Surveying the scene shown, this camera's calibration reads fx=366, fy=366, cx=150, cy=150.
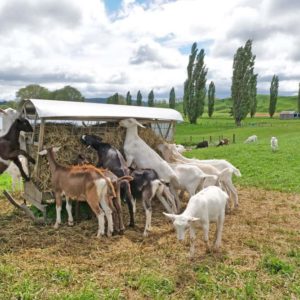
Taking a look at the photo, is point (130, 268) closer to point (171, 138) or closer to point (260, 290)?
point (260, 290)

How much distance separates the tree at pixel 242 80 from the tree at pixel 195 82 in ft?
20.8

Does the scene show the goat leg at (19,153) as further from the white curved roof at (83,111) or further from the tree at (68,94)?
the tree at (68,94)

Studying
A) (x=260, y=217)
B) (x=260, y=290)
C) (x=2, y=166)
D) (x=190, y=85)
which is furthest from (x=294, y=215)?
(x=190, y=85)

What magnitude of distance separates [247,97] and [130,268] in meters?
59.9

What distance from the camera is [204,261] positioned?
646cm

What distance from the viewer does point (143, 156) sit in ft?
33.3

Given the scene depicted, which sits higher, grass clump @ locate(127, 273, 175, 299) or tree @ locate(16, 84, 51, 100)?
tree @ locate(16, 84, 51, 100)

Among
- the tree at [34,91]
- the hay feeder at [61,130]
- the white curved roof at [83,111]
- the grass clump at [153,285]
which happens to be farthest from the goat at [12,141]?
the tree at [34,91]

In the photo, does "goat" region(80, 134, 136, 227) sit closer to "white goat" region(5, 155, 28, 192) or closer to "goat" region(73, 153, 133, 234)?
"goat" region(73, 153, 133, 234)

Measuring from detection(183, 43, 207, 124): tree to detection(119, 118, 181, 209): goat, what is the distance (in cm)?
5927

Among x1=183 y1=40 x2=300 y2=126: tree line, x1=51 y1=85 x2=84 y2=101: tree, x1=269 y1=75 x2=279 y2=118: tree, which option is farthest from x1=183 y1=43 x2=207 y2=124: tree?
x1=269 y1=75 x2=279 y2=118: tree

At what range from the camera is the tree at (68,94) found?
77562 mm

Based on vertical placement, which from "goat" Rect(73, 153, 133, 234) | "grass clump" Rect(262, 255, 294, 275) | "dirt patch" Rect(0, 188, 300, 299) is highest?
"goat" Rect(73, 153, 133, 234)

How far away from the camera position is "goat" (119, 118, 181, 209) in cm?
973
